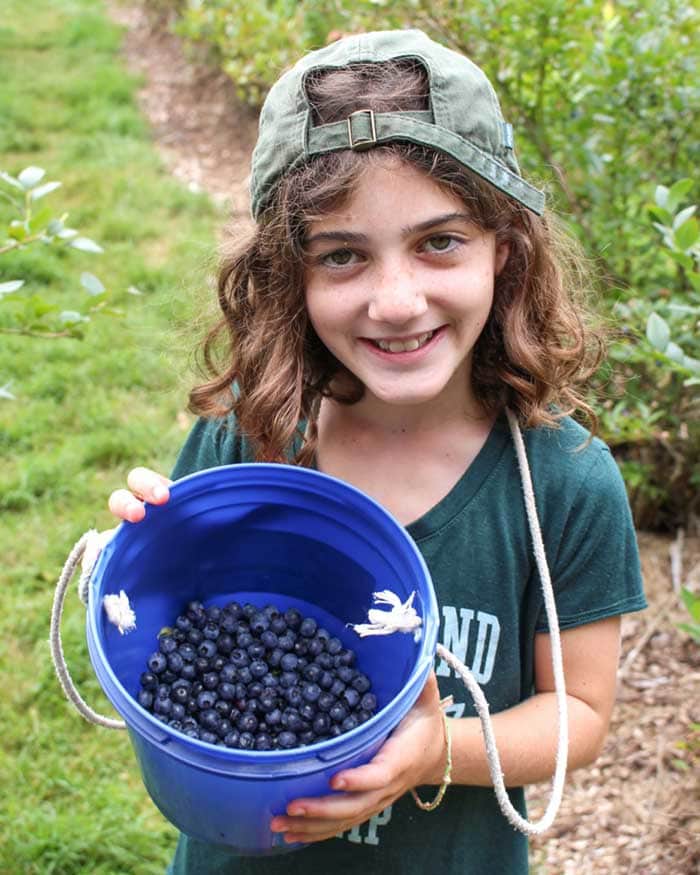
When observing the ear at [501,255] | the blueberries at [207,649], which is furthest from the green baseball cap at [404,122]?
the blueberries at [207,649]

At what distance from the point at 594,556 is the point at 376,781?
0.52 m

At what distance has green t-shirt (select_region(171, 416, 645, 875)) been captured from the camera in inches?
56.1

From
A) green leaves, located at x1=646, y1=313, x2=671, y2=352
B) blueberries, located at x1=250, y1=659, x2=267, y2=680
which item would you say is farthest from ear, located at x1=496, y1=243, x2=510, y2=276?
blueberries, located at x1=250, y1=659, x2=267, y2=680

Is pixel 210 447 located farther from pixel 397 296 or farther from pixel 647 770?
pixel 647 770

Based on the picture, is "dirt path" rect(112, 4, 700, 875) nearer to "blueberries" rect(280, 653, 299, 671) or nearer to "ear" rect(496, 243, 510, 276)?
"ear" rect(496, 243, 510, 276)

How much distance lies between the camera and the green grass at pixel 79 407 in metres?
2.33

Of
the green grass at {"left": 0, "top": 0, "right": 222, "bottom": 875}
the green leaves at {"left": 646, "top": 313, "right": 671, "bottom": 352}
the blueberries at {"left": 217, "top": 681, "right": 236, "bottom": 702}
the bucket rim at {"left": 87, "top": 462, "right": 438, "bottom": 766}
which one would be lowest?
the green grass at {"left": 0, "top": 0, "right": 222, "bottom": 875}

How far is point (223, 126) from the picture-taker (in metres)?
6.18

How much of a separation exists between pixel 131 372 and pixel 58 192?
1751mm

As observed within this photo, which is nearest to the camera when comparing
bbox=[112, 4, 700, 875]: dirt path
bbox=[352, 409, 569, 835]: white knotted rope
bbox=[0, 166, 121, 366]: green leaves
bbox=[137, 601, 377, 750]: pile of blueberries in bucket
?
bbox=[352, 409, 569, 835]: white knotted rope

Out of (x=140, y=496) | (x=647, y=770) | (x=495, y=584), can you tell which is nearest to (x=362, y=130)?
(x=140, y=496)

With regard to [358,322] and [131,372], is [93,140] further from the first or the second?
[358,322]

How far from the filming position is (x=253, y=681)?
1325mm

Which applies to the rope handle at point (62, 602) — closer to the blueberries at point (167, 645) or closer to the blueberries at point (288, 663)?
the blueberries at point (167, 645)
